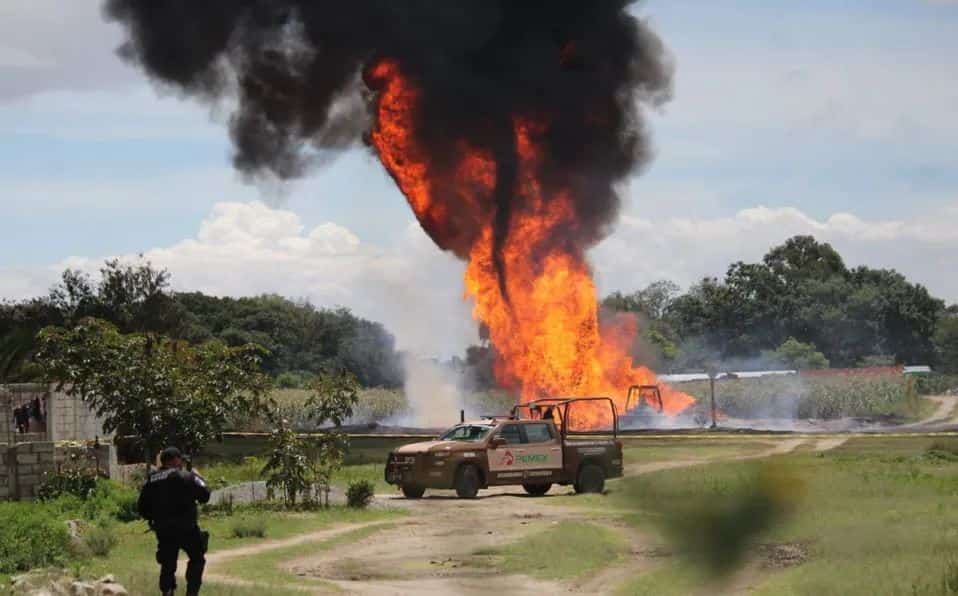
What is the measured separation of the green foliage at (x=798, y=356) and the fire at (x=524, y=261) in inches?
2107

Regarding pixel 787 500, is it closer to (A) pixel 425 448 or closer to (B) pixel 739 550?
(B) pixel 739 550

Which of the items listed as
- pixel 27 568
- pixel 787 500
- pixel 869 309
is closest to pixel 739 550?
pixel 787 500

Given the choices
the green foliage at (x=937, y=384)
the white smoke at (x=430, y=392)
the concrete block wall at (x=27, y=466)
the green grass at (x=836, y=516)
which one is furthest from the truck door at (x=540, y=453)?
the green foliage at (x=937, y=384)

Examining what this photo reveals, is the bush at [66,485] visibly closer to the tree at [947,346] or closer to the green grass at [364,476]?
the green grass at [364,476]

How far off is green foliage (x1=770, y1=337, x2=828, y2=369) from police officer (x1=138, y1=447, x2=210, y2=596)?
94680 mm

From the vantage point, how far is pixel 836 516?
48.3ft

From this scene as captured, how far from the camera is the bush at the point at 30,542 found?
1759cm

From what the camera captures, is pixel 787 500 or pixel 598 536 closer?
pixel 787 500

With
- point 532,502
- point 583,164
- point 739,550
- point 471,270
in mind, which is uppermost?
point 583,164

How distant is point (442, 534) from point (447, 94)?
3266 centimetres

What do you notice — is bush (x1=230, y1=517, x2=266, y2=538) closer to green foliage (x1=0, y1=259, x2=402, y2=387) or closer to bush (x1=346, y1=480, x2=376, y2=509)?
bush (x1=346, y1=480, x2=376, y2=509)

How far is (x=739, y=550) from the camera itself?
5.81 m

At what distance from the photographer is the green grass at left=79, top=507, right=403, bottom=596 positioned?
53.9 feet

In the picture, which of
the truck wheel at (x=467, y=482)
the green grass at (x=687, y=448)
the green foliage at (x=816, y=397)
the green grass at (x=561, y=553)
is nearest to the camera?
the green grass at (x=561, y=553)
